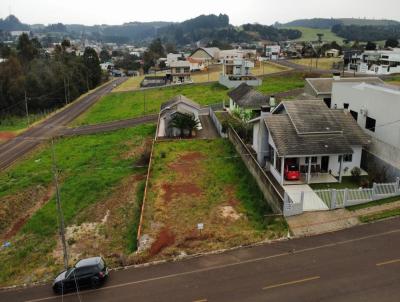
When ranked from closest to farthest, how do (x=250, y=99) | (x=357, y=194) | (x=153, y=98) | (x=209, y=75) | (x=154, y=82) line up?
(x=357, y=194) < (x=250, y=99) < (x=153, y=98) < (x=154, y=82) < (x=209, y=75)

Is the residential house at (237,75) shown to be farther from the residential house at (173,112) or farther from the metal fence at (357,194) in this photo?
the metal fence at (357,194)

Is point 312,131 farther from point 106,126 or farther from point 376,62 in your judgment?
point 376,62

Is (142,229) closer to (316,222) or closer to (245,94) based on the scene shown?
(316,222)

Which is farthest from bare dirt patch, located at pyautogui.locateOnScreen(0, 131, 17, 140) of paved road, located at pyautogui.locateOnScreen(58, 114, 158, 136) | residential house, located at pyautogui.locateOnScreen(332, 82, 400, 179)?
residential house, located at pyautogui.locateOnScreen(332, 82, 400, 179)

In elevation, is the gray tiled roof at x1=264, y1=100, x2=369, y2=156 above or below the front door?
above

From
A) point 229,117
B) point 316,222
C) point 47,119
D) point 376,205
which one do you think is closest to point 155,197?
point 316,222

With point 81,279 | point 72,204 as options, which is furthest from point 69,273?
point 72,204

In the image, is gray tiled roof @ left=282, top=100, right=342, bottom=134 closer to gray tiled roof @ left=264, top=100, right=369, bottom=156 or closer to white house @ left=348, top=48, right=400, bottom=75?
gray tiled roof @ left=264, top=100, right=369, bottom=156
